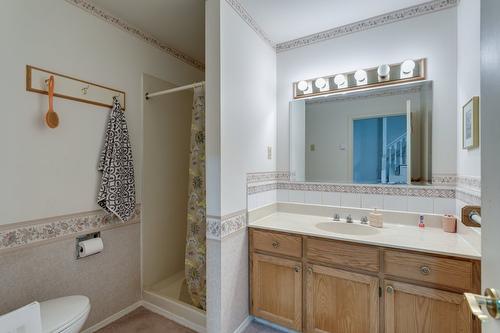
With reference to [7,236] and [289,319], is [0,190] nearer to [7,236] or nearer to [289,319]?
[7,236]

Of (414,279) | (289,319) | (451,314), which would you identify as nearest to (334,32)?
(414,279)

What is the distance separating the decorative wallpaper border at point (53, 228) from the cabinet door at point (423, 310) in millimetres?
2057

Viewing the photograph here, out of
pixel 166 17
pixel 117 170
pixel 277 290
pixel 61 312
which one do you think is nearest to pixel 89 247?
pixel 61 312

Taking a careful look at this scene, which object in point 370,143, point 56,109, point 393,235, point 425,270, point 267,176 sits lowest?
point 425,270

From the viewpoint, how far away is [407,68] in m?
1.81

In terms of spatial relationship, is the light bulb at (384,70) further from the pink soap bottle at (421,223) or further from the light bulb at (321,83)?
the pink soap bottle at (421,223)

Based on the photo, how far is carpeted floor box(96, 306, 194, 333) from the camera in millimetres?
1824

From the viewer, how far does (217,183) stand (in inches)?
63.2

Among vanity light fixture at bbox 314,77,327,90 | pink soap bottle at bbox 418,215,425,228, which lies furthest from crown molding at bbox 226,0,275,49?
pink soap bottle at bbox 418,215,425,228

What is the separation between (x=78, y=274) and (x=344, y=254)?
1878 millimetres

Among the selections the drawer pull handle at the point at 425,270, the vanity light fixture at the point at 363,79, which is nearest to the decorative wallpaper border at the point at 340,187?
the drawer pull handle at the point at 425,270

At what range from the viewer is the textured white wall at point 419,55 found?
5.65 ft

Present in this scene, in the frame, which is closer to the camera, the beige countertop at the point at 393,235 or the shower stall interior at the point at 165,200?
Result: the beige countertop at the point at 393,235

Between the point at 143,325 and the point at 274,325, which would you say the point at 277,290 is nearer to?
the point at 274,325
